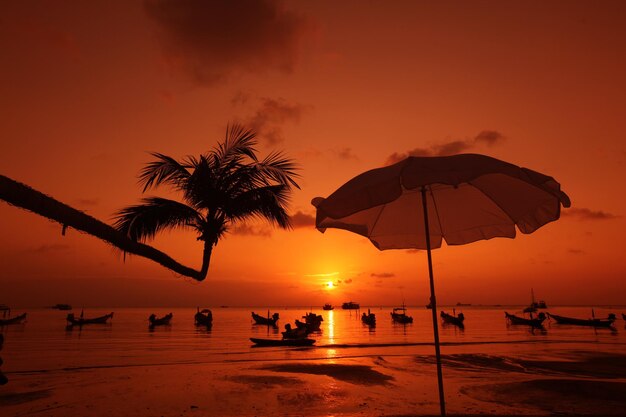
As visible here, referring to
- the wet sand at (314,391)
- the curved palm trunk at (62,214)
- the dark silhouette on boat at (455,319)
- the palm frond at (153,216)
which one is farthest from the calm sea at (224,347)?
the curved palm trunk at (62,214)

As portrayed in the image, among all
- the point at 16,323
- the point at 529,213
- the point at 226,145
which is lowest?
the point at 16,323

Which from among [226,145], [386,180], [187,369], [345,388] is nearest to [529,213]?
[386,180]

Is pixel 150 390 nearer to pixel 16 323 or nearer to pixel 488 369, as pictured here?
pixel 488 369

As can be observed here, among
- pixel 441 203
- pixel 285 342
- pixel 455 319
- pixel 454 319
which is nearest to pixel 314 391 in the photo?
pixel 441 203

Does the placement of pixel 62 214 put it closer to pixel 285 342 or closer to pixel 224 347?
pixel 285 342

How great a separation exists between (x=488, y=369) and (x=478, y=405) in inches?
315

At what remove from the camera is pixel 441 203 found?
5.98m

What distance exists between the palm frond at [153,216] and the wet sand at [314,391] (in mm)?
4749

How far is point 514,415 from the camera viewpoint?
7.48 m

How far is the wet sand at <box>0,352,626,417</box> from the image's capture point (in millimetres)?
8305

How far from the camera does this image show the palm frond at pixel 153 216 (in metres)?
5.23

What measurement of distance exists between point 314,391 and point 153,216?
24.7ft

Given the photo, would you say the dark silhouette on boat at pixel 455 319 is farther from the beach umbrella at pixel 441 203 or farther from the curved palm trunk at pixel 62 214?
the curved palm trunk at pixel 62 214

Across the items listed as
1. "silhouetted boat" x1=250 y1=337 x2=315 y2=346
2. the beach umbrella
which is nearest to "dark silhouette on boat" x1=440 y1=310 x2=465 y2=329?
"silhouetted boat" x1=250 y1=337 x2=315 y2=346
